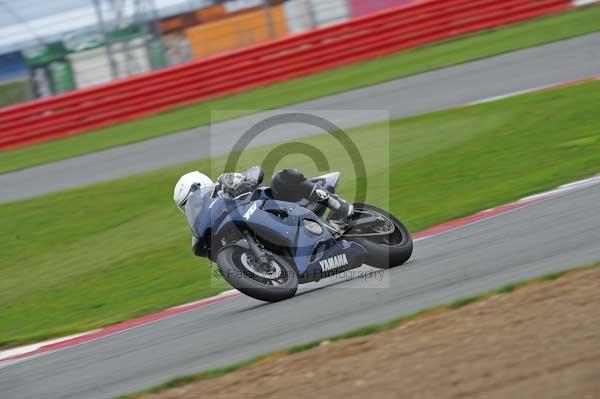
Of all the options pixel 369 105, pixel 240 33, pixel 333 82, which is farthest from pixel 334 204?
pixel 240 33

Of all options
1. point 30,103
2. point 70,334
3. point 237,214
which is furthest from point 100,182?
point 237,214

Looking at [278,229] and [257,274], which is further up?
[278,229]

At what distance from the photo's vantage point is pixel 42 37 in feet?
78.3

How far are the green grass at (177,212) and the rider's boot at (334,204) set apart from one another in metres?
1.99

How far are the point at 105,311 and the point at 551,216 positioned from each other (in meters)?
4.73

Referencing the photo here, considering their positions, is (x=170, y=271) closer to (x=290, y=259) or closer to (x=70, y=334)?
(x=70, y=334)

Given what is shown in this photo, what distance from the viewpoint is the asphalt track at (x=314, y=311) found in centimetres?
667

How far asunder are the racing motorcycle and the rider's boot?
0.06m

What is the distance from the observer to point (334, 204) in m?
8.01

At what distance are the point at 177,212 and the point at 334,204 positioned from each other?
19.5ft

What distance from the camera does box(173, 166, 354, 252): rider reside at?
7773mm

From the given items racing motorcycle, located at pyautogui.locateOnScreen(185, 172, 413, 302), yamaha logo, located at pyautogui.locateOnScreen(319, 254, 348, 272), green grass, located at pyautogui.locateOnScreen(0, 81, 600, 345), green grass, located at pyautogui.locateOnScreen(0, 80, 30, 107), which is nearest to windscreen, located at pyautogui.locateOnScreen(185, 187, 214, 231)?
racing motorcycle, located at pyautogui.locateOnScreen(185, 172, 413, 302)

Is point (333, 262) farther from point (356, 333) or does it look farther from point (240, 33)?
point (240, 33)

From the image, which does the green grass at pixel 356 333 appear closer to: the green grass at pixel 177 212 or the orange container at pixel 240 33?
the green grass at pixel 177 212
